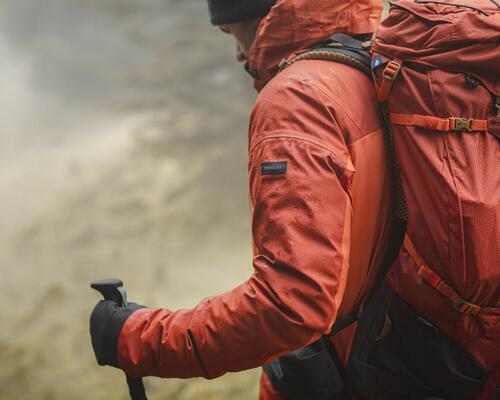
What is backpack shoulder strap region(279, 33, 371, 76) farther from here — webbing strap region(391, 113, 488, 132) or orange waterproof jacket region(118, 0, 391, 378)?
webbing strap region(391, 113, 488, 132)

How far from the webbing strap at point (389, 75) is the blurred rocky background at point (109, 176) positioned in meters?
2.80

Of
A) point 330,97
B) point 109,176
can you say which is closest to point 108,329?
point 330,97

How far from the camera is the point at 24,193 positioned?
593 centimetres

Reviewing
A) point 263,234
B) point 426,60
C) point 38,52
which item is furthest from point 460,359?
point 38,52

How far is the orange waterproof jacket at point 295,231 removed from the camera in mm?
1366

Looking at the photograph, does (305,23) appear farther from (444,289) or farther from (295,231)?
(444,289)

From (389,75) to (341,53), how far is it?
21cm

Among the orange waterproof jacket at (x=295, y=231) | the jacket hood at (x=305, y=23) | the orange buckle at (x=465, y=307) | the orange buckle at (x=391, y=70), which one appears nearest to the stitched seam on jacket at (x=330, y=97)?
the orange waterproof jacket at (x=295, y=231)

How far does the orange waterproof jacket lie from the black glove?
1.2 inches

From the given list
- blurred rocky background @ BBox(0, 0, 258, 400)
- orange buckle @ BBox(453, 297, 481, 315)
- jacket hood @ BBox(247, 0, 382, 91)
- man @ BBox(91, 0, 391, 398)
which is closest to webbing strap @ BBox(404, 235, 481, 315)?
orange buckle @ BBox(453, 297, 481, 315)

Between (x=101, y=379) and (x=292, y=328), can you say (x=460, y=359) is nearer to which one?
(x=292, y=328)

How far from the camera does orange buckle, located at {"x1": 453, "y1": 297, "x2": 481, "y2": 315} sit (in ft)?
4.81

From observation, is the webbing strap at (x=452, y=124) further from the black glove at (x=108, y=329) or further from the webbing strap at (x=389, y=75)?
the black glove at (x=108, y=329)

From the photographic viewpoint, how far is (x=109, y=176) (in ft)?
19.9
